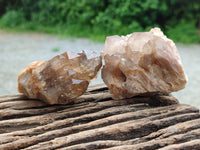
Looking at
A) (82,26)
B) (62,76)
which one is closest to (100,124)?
(62,76)

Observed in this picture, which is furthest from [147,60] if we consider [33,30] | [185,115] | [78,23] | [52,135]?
[33,30]

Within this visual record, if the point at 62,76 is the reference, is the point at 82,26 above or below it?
above

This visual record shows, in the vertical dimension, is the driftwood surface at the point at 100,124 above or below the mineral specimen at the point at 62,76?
below

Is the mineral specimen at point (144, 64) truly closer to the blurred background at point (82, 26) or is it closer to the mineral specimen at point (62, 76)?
the mineral specimen at point (62, 76)

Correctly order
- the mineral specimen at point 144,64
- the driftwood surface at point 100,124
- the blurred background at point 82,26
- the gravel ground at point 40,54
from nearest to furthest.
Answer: the driftwood surface at point 100,124 → the mineral specimen at point 144,64 → the blurred background at point 82,26 → the gravel ground at point 40,54

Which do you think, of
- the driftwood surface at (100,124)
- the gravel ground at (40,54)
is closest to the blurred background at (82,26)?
the gravel ground at (40,54)

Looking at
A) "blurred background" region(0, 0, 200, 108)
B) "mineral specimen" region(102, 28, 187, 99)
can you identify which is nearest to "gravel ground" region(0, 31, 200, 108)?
"blurred background" region(0, 0, 200, 108)

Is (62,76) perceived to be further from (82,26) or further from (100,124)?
(82,26)
